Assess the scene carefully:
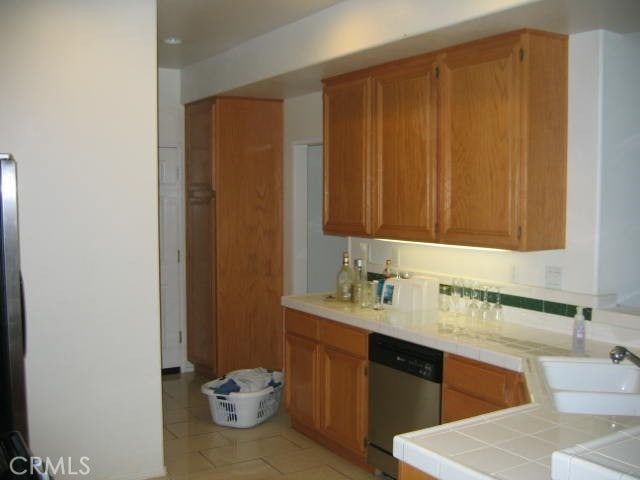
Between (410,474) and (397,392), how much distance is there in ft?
5.47

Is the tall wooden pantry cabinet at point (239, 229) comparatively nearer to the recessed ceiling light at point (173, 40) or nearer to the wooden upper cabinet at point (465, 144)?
the recessed ceiling light at point (173, 40)

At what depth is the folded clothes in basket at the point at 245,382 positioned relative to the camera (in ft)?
14.9

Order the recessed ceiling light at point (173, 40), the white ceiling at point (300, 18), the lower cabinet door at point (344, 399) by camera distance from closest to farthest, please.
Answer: the white ceiling at point (300, 18), the lower cabinet door at point (344, 399), the recessed ceiling light at point (173, 40)

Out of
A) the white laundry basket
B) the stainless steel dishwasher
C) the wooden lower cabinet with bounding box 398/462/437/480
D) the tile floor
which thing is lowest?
the tile floor

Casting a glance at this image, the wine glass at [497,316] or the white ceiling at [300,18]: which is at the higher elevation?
the white ceiling at [300,18]

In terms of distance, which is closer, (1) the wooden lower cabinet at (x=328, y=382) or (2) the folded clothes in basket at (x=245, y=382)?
(1) the wooden lower cabinet at (x=328, y=382)

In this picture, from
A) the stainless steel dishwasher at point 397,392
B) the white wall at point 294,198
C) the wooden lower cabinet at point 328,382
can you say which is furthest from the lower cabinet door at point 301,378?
the white wall at point 294,198

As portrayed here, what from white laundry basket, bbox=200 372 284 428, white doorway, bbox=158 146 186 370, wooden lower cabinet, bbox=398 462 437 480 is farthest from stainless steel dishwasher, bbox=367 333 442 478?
white doorway, bbox=158 146 186 370

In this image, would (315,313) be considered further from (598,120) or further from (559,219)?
(598,120)

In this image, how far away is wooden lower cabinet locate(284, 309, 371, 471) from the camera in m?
3.80

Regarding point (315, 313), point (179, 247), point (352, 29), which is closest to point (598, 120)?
point (352, 29)

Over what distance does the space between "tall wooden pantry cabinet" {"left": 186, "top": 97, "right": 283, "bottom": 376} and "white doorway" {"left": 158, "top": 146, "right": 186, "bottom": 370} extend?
256 millimetres

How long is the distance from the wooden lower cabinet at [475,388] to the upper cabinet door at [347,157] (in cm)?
116

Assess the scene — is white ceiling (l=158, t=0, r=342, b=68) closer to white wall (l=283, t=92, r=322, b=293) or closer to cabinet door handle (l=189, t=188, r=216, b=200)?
white wall (l=283, t=92, r=322, b=293)
